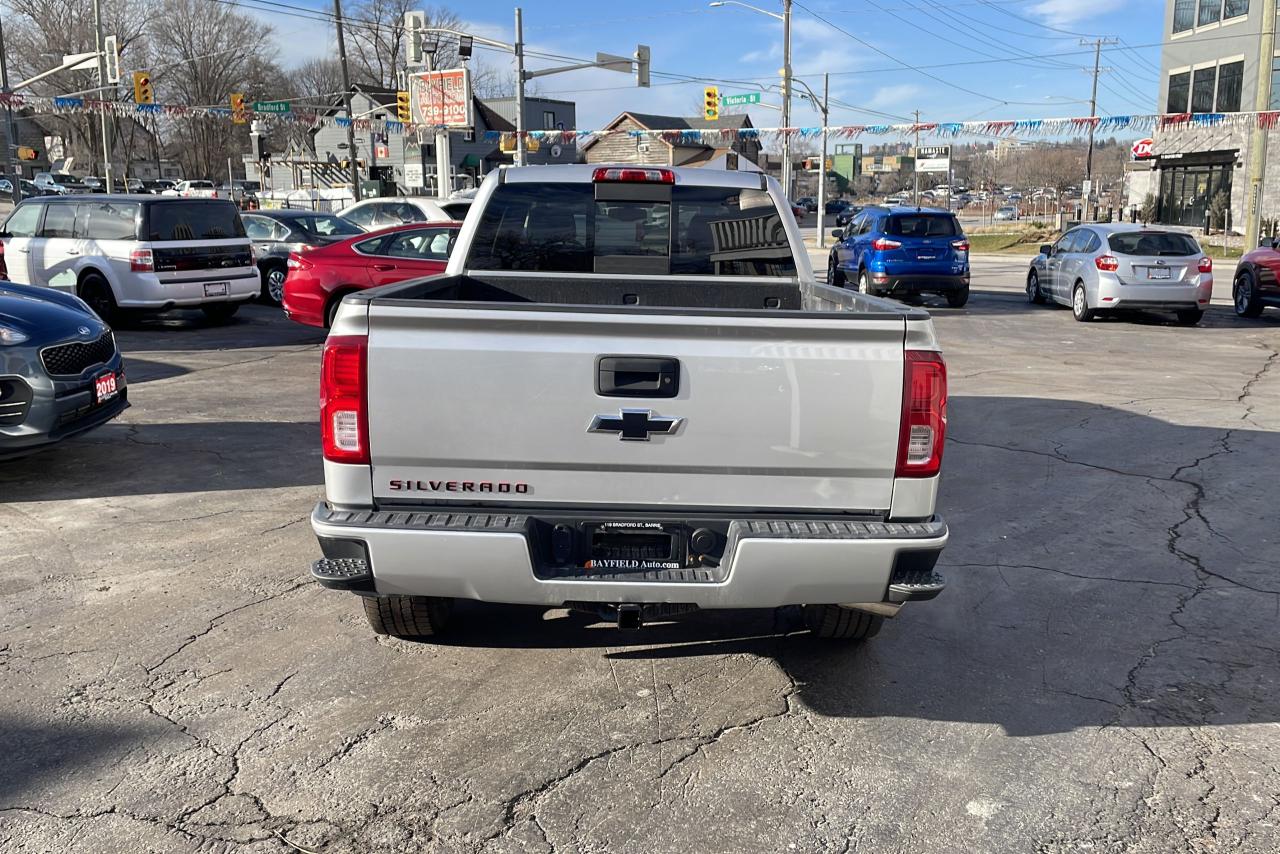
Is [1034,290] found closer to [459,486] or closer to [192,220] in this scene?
[192,220]

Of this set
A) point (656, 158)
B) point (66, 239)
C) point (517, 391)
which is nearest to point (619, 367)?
point (517, 391)

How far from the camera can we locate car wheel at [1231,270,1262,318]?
1720cm

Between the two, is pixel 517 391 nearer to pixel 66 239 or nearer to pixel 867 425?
pixel 867 425

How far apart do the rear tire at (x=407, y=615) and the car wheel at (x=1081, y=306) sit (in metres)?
14.7

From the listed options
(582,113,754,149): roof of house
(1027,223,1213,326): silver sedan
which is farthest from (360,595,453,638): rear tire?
(582,113,754,149): roof of house

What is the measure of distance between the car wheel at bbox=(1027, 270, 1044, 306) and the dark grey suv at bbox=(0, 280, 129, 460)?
16.3 metres

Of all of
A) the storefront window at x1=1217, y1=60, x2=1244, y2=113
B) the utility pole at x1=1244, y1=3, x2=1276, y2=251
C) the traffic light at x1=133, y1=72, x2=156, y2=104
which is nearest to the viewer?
the utility pole at x1=1244, y1=3, x2=1276, y2=251

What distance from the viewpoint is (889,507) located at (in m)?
3.71

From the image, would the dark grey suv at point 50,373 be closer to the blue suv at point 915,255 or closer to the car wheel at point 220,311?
the car wheel at point 220,311

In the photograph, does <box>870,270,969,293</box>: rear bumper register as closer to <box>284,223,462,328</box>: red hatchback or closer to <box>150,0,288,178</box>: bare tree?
<box>284,223,462,328</box>: red hatchback

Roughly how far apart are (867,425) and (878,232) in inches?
607

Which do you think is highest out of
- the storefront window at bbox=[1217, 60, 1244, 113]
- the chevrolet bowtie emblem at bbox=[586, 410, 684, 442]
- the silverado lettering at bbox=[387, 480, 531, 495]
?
the storefront window at bbox=[1217, 60, 1244, 113]

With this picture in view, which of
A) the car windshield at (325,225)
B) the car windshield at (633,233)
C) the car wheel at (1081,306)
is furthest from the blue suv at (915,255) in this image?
the car windshield at (633,233)

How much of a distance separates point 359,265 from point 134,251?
3.21m
